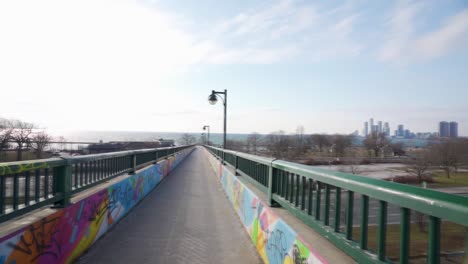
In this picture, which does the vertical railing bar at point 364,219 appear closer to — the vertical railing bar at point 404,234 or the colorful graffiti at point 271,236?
the colorful graffiti at point 271,236

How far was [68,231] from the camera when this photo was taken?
4.52 metres

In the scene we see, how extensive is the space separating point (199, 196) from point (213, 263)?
20.4 feet

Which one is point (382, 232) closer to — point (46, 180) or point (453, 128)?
point (46, 180)

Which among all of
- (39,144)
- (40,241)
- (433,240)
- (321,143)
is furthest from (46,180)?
(321,143)

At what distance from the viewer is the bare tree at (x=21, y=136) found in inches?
1651

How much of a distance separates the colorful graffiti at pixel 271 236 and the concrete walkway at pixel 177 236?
32 centimetres

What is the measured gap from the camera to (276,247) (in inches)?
161

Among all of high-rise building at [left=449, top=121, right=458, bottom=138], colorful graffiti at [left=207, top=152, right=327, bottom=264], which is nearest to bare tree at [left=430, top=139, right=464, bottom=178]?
high-rise building at [left=449, top=121, right=458, bottom=138]

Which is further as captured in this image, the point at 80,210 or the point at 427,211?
the point at 80,210

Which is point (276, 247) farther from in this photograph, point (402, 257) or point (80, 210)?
point (80, 210)

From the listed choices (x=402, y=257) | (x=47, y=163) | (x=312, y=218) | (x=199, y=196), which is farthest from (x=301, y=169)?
(x=199, y=196)

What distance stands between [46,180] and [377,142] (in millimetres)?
69719

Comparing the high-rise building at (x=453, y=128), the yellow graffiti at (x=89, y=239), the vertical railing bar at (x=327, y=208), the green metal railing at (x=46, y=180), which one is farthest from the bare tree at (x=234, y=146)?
the vertical railing bar at (x=327, y=208)

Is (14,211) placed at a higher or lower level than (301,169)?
lower
